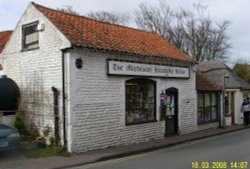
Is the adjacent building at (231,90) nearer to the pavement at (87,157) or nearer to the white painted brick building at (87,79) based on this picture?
the white painted brick building at (87,79)

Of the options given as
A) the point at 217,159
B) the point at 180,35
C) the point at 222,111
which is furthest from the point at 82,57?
the point at 180,35

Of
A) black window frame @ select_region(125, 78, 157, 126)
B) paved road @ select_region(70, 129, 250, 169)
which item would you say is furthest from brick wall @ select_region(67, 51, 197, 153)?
paved road @ select_region(70, 129, 250, 169)

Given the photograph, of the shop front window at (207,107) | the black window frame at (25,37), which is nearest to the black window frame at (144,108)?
the black window frame at (25,37)

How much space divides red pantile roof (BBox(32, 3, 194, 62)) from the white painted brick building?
0.05 m

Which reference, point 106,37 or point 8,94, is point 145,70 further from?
point 8,94

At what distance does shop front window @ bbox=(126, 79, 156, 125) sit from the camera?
16.3 meters

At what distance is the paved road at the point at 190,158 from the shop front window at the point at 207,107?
Answer: 582 cm

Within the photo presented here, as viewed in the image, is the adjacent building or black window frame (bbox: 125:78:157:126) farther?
the adjacent building

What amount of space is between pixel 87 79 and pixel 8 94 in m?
3.36

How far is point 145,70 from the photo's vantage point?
A: 656 inches

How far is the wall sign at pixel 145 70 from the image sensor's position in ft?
50.0

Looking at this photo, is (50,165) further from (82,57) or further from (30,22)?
(30,22)

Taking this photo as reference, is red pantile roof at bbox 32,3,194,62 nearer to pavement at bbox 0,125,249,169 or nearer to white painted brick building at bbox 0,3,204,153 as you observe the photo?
white painted brick building at bbox 0,3,204,153
